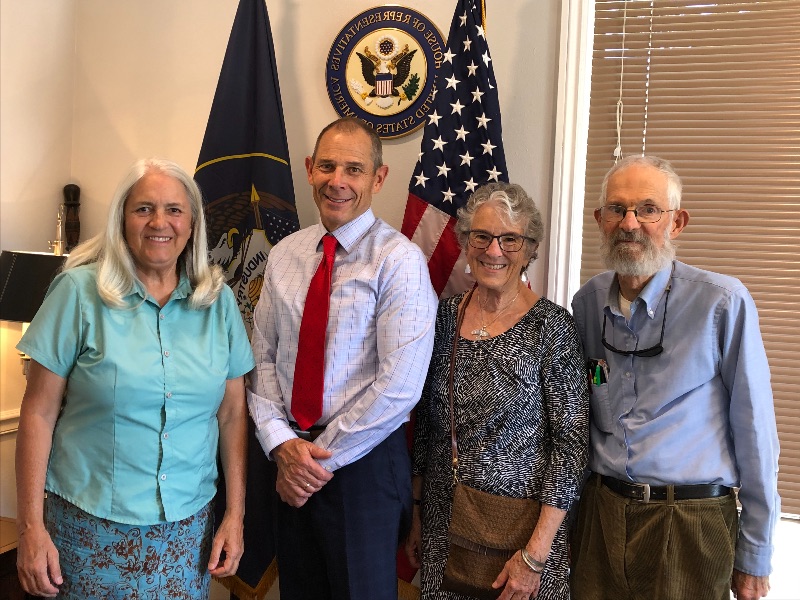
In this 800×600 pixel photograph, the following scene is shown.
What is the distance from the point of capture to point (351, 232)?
6.19 feet

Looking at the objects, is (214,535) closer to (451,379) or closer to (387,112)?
(451,379)

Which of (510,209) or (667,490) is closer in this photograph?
(667,490)

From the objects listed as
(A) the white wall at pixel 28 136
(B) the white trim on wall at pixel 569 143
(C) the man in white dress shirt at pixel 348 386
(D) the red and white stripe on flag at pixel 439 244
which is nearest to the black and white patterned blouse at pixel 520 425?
(C) the man in white dress shirt at pixel 348 386

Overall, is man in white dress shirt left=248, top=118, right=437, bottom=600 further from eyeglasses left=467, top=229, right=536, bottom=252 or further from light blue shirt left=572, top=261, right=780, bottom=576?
light blue shirt left=572, top=261, right=780, bottom=576

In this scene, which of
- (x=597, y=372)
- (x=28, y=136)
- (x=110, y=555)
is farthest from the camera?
(x=28, y=136)

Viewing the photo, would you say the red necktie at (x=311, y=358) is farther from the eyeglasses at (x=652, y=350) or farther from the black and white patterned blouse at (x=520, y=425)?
the eyeglasses at (x=652, y=350)

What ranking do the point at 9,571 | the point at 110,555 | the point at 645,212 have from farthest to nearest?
the point at 9,571, the point at 645,212, the point at 110,555

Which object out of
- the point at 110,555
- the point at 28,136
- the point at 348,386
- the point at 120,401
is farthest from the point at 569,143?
the point at 28,136

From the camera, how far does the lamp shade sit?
2.34m

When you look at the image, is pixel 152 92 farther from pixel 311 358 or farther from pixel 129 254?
pixel 311 358

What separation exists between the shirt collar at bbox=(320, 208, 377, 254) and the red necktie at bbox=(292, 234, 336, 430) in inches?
4.6

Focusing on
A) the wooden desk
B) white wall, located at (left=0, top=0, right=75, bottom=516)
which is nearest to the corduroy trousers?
the wooden desk

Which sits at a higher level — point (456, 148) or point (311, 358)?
point (456, 148)

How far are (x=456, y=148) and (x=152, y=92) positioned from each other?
4.80ft
